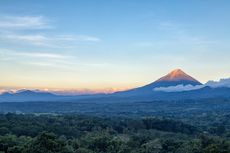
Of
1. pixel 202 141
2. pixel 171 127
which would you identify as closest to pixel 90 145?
pixel 202 141

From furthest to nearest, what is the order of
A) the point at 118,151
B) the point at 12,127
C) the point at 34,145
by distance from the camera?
the point at 12,127, the point at 118,151, the point at 34,145

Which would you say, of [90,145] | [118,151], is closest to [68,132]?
[90,145]

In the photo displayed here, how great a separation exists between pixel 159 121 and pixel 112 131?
69.5 feet

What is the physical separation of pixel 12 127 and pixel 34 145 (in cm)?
3561

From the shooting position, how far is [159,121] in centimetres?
10475

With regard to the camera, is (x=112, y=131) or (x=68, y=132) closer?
(x=68, y=132)

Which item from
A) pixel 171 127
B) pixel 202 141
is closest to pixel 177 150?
pixel 202 141

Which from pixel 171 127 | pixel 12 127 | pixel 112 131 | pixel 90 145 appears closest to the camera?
pixel 90 145

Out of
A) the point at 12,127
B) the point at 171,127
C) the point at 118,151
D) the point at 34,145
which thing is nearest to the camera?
the point at 34,145

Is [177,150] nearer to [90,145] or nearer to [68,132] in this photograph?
[90,145]

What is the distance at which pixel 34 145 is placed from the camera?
39.3 m

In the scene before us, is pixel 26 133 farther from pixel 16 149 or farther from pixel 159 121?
pixel 159 121

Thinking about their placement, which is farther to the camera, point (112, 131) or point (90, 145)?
point (112, 131)

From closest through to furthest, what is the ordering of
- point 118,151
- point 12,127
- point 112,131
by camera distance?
point 118,151 → point 12,127 → point 112,131
